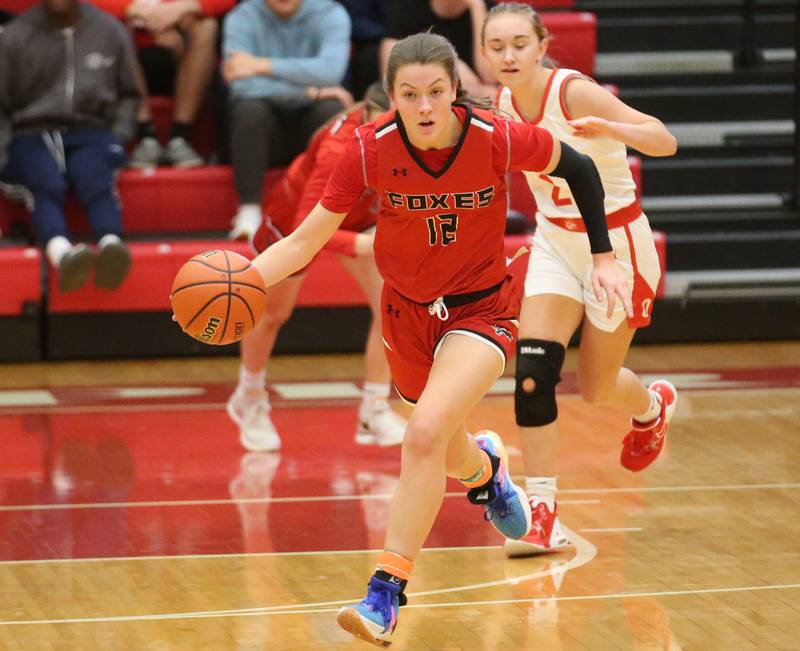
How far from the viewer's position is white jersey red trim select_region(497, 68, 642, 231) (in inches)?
192

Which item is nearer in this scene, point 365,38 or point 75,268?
point 75,268

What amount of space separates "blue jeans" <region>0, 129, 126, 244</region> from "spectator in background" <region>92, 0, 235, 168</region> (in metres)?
0.60

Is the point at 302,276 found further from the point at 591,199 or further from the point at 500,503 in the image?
the point at 591,199

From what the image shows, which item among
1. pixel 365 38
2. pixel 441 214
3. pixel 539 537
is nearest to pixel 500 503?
pixel 539 537

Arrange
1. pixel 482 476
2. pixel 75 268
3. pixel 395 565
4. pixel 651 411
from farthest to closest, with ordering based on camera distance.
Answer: pixel 75 268 → pixel 651 411 → pixel 482 476 → pixel 395 565

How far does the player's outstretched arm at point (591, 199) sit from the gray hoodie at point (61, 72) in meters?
5.06

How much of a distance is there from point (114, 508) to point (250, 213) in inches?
131

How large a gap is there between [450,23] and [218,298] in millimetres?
5158

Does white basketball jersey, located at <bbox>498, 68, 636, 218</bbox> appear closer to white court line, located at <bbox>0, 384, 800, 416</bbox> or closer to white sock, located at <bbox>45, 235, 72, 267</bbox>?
white court line, located at <bbox>0, 384, 800, 416</bbox>

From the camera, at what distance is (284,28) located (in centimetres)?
899

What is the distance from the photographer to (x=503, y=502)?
468cm

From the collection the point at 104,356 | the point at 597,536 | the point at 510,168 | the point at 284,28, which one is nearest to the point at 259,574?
the point at 597,536

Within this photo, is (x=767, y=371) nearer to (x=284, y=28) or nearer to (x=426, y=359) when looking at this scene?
(x=284, y=28)

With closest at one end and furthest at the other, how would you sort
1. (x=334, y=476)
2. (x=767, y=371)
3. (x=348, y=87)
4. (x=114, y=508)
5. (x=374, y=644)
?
(x=374, y=644)
(x=114, y=508)
(x=334, y=476)
(x=767, y=371)
(x=348, y=87)
